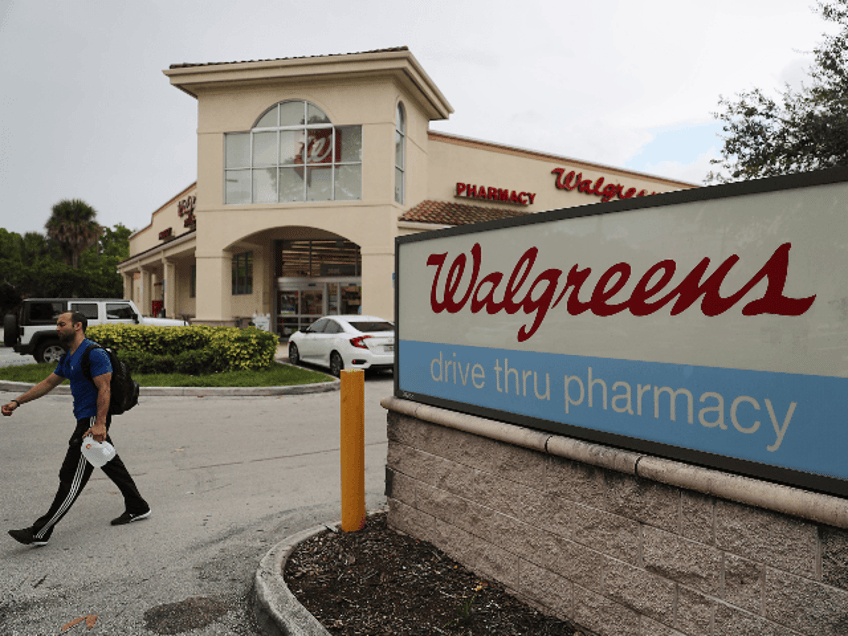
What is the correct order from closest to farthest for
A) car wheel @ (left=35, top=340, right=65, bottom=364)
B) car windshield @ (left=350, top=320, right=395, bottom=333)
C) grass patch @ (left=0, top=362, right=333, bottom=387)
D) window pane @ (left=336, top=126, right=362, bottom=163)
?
grass patch @ (left=0, top=362, right=333, bottom=387), car windshield @ (left=350, top=320, right=395, bottom=333), car wheel @ (left=35, top=340, right=65, bottom=364), window pane @ (left=336, top=126, right=362, bottom=163)

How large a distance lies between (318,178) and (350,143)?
1600 millimetres

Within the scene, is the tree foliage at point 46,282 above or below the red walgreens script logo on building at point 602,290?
above

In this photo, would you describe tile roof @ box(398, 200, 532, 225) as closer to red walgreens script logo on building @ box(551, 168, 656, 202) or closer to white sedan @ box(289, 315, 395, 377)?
A: red walgreens script logo on building @ box(551, 168, 656, 202)

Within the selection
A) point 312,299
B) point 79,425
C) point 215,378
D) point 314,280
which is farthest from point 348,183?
point 79,425

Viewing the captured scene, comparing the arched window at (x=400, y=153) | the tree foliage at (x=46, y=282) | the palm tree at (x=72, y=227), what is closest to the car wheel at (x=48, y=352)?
the arched window at (x=400, y=153)

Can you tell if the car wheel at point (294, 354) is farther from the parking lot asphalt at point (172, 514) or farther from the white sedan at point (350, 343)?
the parking lot asphalt at point (172, 514)

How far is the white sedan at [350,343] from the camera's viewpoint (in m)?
13.8

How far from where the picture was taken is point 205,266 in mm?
21891

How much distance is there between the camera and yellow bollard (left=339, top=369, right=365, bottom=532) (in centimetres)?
430

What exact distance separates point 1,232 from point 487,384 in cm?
7647

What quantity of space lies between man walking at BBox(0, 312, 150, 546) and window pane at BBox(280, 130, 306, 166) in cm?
1693

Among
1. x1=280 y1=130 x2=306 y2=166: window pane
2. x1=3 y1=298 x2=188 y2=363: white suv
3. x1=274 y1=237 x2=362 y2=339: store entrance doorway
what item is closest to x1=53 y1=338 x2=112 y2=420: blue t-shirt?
x1=3 y1=298 x2=188 y2=363: white suv

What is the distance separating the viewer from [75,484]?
4.62 metres

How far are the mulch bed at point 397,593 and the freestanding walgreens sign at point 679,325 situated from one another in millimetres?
985
